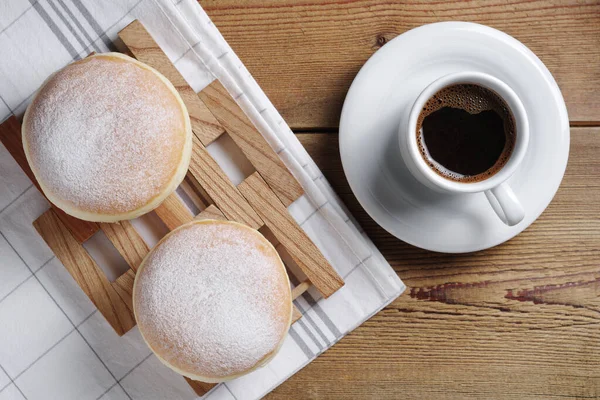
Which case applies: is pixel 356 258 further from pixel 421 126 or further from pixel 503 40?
pixel 503 40

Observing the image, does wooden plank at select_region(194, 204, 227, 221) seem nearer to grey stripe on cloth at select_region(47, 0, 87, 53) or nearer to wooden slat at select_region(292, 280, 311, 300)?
wooden slat at select_region(292, 280, 311, 300)

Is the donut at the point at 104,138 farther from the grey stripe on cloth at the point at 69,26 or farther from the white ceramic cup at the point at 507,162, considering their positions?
the white ceramic cup at the point at 507,162

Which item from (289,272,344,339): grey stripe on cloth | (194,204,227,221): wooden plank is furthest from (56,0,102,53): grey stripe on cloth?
(289,272,344,339): grey stripe on cloth

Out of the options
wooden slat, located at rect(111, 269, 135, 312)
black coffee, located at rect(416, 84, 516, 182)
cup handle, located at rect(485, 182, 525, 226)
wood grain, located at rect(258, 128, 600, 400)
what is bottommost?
wood grain, located at rect(258, 128, 600, 400)

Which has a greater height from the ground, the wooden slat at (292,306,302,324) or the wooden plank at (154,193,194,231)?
the wooden plank at (154,193,194,231)

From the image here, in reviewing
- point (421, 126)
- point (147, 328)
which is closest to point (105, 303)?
point (147, 328)

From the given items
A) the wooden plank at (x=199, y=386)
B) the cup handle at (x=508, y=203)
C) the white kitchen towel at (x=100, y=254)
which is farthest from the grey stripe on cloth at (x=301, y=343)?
the cup handle at (x=508, y=203)

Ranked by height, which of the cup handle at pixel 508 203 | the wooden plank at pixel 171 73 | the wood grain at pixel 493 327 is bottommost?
the wood grain at pixel 493 327

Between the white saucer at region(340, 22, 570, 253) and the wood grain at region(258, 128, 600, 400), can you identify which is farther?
the wood grain at region(258, 128, 600, 400)
